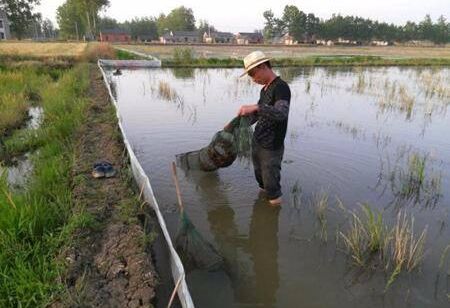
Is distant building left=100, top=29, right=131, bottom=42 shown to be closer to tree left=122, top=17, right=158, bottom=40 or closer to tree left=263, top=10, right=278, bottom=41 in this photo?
tree left=122, top=17, right=158, bottom=40

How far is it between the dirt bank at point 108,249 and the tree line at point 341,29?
265ft

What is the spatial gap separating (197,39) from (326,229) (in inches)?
3392

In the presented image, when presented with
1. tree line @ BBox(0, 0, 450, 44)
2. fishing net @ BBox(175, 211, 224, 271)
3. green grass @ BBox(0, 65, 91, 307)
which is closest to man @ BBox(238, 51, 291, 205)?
fishing net @ BBox(175, 211, 224, 271)

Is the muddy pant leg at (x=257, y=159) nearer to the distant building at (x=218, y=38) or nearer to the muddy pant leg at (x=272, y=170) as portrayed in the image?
the muddy pant leg at (x=272, y=170)

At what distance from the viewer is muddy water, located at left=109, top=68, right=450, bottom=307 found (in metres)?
3.12

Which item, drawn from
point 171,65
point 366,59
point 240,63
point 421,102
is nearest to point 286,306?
point 421,102

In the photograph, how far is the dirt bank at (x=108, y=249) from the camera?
2500 millimetres

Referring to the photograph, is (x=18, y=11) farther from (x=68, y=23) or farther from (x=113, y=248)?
(x=113, y=248)

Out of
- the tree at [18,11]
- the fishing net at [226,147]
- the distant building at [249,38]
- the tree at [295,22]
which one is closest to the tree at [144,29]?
the distant building at [249,38]

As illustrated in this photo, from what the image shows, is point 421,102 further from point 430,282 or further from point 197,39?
point 197,39

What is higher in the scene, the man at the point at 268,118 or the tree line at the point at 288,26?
the tree line at the point at 288,26

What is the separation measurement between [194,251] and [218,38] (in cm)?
9347

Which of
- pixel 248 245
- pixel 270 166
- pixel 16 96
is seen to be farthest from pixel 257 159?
pixel 16 96

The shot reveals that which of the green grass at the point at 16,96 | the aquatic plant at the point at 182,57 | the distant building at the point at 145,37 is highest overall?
the distant building at the point at 145,37
